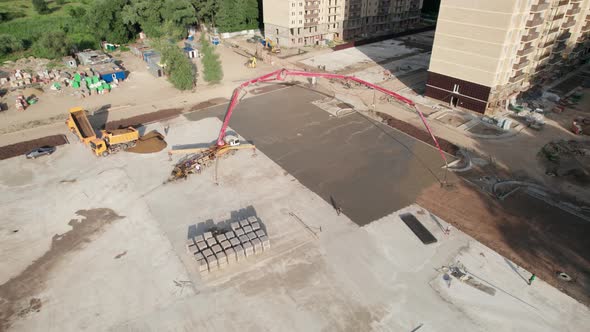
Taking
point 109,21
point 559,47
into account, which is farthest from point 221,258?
point 109,21

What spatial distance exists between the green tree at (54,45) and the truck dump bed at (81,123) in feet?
118

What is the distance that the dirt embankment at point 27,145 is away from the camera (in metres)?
45.4

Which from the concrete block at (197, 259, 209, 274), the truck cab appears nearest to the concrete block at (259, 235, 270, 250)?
the concrete block at (197, 259, 209, 274)

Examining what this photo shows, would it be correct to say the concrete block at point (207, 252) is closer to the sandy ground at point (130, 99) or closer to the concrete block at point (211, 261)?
the concrete block at point (211, 261)

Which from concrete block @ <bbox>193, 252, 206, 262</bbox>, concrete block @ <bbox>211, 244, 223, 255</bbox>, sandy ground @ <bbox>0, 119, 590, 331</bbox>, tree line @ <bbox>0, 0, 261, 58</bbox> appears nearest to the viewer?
sandy ground @ <bbox>0, 119, 590, 331</bbox>

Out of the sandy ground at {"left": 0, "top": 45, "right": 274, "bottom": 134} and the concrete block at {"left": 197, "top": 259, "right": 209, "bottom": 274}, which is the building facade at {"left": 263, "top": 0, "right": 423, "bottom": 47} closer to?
the sandy ground at {"left": 0, "top": 45, "right": 274, "bottom": 134}

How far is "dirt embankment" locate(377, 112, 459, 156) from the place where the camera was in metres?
45.7

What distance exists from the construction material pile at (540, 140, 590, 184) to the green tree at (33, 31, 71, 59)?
8476 cm

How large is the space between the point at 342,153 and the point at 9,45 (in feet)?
253

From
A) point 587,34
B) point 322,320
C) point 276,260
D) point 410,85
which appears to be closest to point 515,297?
point 322,320

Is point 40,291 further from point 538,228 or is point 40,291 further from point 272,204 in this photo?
point 538,228

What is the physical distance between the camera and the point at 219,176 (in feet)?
134

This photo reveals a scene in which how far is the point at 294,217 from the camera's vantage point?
115 feet

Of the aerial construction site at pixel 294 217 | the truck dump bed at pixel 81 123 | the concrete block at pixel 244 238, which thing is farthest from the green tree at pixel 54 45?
the concrete block at pixel 244 238
